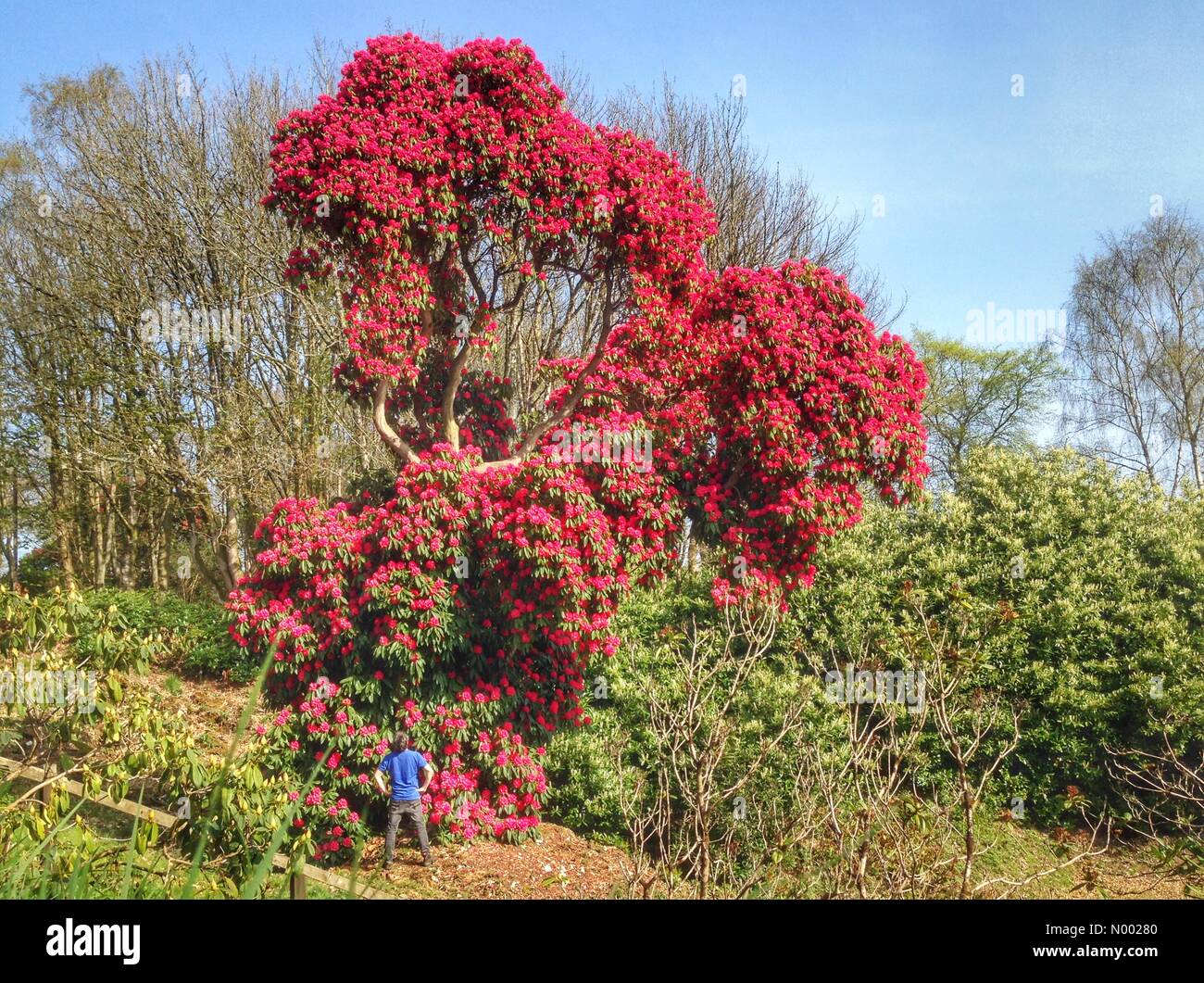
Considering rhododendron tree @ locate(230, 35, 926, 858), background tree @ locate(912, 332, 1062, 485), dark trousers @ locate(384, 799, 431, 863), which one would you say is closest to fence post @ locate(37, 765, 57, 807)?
rhododendron tree @ locate(230, 35, 926, 858)

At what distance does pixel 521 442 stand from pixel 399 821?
13.6ft

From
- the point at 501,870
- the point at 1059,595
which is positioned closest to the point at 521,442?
the point at 501,870

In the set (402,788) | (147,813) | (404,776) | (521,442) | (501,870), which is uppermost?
(521,442)

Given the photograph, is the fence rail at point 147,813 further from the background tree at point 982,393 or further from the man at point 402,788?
the background tree at point 982,393

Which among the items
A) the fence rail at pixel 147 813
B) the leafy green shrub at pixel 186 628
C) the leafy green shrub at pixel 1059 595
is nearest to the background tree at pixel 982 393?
the leafy green shrub at pixel 1059 595

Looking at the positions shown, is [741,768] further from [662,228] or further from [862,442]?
[662,228]

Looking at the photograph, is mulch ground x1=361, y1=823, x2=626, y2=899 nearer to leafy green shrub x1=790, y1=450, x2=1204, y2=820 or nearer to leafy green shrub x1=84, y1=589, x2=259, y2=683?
leafy green shrub x1=790, y1=450, x2=1204, y2=820

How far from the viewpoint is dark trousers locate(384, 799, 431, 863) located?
7.86 meters

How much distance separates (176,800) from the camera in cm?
571

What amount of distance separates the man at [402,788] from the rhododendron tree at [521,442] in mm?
323

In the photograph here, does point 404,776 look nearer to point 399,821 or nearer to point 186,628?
point 399,821

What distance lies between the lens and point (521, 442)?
10.1m
